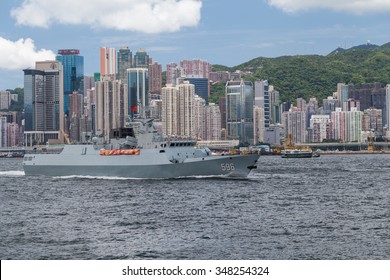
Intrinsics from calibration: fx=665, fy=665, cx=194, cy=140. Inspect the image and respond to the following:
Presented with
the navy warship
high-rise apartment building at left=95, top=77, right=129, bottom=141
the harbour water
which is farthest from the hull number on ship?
high-rise apartment building at left=95, top=77, right=129, bottom=141

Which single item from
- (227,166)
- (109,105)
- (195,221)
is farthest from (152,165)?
(109,105)

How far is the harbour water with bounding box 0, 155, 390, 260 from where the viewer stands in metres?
24.8

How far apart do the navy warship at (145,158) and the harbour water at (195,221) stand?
2730mm

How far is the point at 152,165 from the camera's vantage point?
56.7m

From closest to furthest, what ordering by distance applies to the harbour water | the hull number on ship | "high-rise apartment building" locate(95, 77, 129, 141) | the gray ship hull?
the harbour water → the gray ship hull → the hull number on ship → "high-rise apartment building" locate(95, 77, 129, 141)

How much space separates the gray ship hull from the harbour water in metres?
2.50

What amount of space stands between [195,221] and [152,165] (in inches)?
966

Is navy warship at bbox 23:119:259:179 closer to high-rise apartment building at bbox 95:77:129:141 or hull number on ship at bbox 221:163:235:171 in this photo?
hull number on ship at bbox 221:163:235:171

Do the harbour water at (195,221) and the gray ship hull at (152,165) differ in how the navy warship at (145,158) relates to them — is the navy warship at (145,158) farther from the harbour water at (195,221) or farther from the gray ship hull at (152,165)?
the harbour water at (195,221)

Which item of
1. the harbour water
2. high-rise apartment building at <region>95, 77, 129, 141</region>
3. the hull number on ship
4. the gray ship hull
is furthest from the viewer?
high-rise apartment building at <region>95, 77, 129, 141</region>

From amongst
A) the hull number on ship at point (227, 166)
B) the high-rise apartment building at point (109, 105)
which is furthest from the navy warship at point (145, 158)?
the high-rise apartment building at point (109, 105)

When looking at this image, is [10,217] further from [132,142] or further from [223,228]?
[132,142]

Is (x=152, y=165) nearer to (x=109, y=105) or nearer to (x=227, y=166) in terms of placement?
(x=227, y=166)

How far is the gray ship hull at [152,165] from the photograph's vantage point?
56.6m
